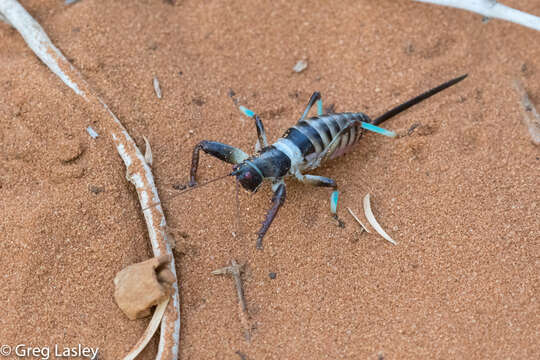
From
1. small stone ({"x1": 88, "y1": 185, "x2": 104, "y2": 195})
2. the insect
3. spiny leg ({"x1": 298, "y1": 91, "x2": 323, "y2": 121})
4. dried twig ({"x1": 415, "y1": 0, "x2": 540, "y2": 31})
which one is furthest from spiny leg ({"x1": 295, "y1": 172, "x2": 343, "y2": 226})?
dried twig ({"x1": 415, "y1": 0, "x2": 540, "y2": 31})

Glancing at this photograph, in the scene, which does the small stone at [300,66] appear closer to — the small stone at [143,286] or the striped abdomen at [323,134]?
the striped abdomen at [323,134]

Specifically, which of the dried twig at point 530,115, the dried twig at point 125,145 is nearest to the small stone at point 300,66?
the dried twig at point 125,145

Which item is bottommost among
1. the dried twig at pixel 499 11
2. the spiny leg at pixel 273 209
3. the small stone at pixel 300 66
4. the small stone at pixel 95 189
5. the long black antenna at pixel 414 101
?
the spiny leg at pixel 273 209

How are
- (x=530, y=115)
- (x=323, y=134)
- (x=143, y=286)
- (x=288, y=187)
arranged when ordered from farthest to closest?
(x=530, y=115) < (x=288, y=187) < (x=323, y=134) < (x=143, y=286)

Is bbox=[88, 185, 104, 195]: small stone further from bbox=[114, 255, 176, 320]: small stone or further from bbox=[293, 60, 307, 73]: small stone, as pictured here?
bbox=[293, 60, 307, 73]: small stone

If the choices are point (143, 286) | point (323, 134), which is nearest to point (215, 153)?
point (323, 134)

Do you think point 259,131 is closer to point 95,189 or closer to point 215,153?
point 215,153
